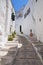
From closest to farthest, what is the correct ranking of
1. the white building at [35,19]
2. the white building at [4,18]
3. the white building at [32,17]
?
the white building at [4,18] → the white building at [32,17] → the white building at [35,19]

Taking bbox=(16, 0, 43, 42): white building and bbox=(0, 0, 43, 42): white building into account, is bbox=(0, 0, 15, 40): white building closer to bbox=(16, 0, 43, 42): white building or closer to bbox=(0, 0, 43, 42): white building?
bbox=(0, 0, 43, 42): white building

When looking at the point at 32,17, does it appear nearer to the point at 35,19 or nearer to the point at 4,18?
the point at 35,19

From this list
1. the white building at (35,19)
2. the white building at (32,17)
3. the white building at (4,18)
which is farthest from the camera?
the white building at (35,19)

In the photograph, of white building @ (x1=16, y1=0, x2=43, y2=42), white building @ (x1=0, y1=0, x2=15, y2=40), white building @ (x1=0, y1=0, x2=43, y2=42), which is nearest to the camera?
white building @ (x1=0, y1=0, x2=15, y2=40)

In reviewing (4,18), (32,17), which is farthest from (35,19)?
(4,18)

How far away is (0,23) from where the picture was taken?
30.6 feet

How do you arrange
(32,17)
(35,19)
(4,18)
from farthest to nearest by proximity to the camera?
(32,17) → (35,19) → (4,18)

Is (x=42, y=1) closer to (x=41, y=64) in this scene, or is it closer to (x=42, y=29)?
(x=42, y=29)

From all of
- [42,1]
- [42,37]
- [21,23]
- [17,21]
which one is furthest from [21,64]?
[17,21]

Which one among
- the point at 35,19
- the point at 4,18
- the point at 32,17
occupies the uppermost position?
the point at 32,17

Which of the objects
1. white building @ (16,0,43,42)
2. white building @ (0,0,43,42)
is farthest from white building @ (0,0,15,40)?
white building @ (16,0,43,42)

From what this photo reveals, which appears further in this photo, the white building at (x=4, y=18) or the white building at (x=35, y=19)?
the white building at (x=35, y=19)

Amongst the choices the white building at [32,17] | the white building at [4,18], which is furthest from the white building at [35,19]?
the white building at [4,18]

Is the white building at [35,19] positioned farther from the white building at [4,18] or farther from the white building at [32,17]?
the white building at [4,18]
